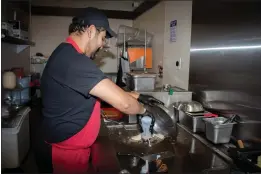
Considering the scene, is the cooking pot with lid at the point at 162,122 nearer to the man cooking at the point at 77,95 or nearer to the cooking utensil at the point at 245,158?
the man cooking at the point at 77,95

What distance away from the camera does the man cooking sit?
0.91m

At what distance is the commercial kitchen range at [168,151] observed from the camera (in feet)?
Answer: 3.58

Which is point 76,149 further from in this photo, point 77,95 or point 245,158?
point 245,158

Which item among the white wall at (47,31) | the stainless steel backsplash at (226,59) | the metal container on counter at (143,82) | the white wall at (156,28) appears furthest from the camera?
the white wall at (47,31)

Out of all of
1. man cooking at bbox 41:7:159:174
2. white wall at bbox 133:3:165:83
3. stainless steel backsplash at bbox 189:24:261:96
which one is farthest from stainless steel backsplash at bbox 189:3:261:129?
white wall at bbox 133:3:165:83

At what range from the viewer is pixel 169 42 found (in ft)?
7.86

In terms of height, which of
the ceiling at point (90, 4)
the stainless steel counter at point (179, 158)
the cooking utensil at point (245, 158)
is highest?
the ceiling at point (90, 4)

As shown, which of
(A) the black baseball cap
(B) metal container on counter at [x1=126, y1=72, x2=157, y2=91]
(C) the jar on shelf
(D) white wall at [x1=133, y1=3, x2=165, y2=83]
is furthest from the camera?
(D) white wall at [x1=133, y1=3, x2=165, y2=83]

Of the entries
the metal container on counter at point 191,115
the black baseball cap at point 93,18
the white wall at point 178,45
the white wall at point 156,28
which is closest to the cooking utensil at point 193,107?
the metal container on counter at point 191,115

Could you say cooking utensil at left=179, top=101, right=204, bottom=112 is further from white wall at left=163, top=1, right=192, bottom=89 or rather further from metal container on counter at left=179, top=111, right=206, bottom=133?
white wall at left=163, top=1, right=192, bottom=89

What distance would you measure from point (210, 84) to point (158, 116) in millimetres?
445

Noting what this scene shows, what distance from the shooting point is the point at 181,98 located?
181cm

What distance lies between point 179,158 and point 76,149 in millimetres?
509

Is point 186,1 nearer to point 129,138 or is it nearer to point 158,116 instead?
point 158,116
